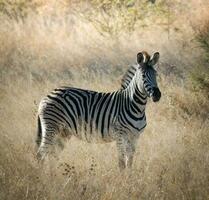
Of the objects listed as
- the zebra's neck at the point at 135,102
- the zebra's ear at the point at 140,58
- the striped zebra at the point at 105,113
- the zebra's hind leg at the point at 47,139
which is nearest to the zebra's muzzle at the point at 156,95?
the striped zebra at the point at 105,113

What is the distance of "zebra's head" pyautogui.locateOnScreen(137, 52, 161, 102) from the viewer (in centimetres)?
755

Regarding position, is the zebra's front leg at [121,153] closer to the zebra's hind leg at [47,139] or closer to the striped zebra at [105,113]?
the striped zebra at [105,113]

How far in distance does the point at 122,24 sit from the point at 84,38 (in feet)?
3.25

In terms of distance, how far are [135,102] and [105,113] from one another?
407mm

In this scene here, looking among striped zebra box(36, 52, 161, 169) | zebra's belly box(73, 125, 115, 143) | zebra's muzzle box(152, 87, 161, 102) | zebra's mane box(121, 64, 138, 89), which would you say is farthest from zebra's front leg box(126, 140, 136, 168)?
zebra's mane box(121, 64, 138, 89)

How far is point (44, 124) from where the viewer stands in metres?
7.73

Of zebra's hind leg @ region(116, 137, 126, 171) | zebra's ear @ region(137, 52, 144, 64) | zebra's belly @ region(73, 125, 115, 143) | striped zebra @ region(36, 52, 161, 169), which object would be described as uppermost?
zebra's ear @ region(137, 52, 144, 64)

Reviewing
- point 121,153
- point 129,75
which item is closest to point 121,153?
point 121,153

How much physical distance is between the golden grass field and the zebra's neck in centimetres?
49

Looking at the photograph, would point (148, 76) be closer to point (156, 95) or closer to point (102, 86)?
point (156, 95)

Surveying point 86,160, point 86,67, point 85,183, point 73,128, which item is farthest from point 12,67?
point 85,183

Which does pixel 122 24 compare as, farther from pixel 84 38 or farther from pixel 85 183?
pixel 85 183

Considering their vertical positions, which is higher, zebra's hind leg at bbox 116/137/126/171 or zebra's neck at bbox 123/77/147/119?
zebra's neck at bbox 123/77/147/119

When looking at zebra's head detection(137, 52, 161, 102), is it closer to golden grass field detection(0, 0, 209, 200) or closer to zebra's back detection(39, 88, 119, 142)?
zebra's back detection(39, 88, 119, 142)
